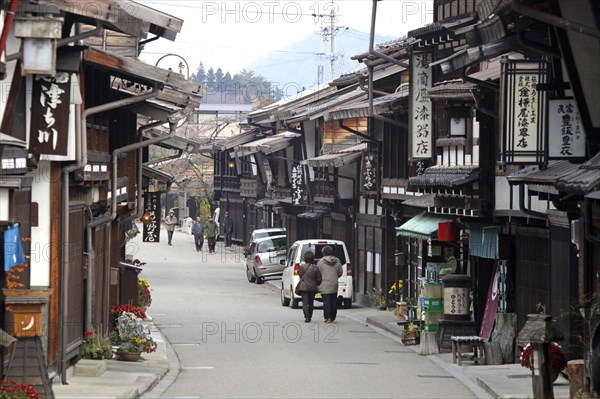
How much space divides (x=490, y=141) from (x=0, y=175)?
1343cm

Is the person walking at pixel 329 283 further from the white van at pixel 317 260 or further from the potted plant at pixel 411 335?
the white van at pixel 317 260

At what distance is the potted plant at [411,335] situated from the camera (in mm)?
28016

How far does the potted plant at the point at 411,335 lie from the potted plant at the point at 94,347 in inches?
310

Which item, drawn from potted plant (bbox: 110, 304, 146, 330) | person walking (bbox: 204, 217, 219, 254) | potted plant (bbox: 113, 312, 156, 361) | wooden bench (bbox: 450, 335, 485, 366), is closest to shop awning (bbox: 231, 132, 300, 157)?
person walking (bbox: 204, 217, 219, 254)

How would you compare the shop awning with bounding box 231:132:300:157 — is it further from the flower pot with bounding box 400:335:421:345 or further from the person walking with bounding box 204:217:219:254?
the flower pot with bounding box 400:335:421:345

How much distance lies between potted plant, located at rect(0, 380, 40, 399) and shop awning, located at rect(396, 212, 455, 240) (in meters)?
14.7

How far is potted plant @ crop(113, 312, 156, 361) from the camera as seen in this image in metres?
23.3

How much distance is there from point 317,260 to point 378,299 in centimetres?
223

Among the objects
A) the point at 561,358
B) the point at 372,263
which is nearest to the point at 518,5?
the point at 561,358

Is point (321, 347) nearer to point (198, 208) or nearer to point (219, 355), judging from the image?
point (219, 355)

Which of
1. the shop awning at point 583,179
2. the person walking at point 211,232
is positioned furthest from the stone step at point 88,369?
the person walking at point 211,232

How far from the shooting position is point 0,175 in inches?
563

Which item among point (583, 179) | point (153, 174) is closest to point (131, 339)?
point (583, 179)

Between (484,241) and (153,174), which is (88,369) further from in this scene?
(153,174)
